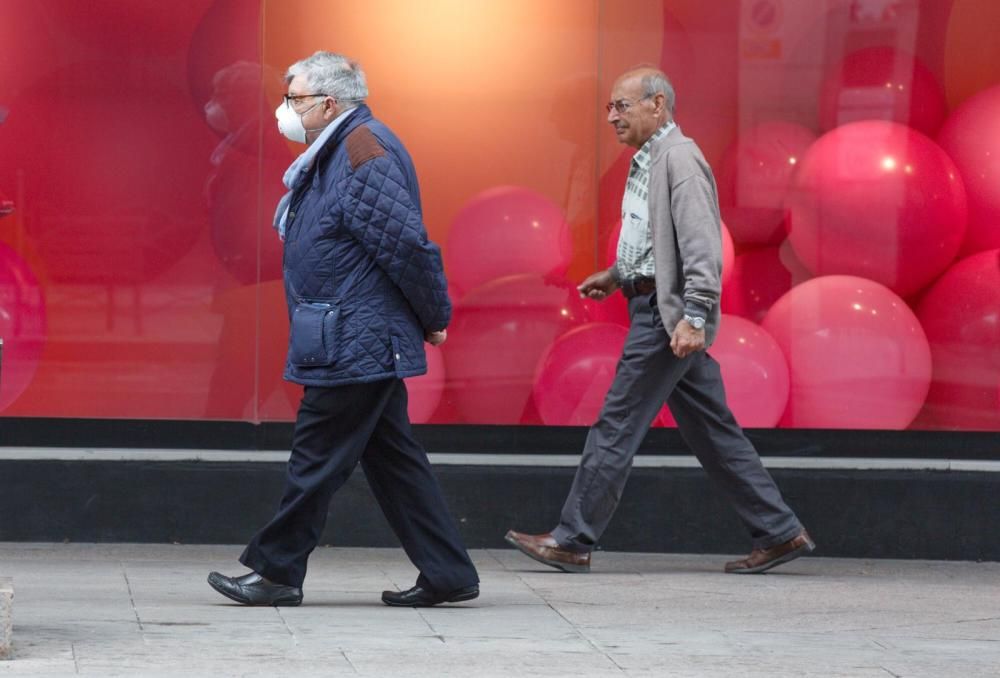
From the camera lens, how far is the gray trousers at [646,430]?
7.06 metres

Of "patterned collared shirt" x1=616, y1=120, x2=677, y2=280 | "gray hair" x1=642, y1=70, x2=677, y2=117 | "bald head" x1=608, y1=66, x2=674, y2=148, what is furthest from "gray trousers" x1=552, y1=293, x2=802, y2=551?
"gray hair" x1=642, y1=70, x2=677, y2=117

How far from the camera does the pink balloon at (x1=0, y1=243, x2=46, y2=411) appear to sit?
7941 mm

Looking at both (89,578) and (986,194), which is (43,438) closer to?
(89,578)

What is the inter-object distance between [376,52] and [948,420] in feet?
9.68

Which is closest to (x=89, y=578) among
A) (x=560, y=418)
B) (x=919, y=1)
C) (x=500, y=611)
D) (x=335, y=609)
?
(x=335, y=609)

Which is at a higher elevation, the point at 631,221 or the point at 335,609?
the point at 631,221

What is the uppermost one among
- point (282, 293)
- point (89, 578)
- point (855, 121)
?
point (855, 121)

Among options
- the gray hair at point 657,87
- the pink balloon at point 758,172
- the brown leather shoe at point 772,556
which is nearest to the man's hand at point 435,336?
the gray hair at point 657,87

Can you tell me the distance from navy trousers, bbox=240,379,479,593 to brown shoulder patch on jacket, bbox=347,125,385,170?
2.37ft

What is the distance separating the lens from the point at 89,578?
22.4 feet

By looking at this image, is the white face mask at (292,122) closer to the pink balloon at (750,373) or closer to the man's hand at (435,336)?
the man's hand at (435,336)

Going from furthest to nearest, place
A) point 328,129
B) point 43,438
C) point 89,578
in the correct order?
point 43,438 < point 89,578 < point 328,129

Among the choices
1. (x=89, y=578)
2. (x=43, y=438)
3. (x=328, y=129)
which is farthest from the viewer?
(x=43, y=438)

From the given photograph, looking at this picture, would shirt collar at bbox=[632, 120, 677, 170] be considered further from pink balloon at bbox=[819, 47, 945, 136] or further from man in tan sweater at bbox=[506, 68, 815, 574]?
pink balloon at bbox=[819, 47, 945, 136]
